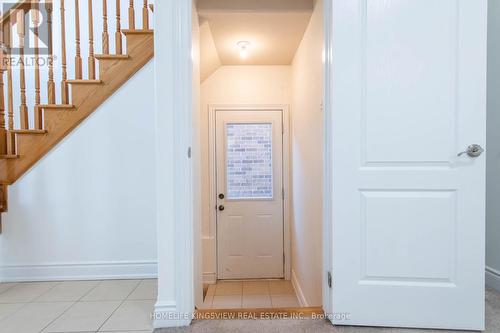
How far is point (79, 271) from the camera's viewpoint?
210 cm

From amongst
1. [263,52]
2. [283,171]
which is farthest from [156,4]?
[283,171]

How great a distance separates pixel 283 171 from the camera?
3.29 metres

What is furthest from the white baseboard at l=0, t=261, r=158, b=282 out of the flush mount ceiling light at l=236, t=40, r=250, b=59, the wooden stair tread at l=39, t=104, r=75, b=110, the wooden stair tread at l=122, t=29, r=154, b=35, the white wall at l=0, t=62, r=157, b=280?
the flush mount ceiling light at l=236, t=40, r=250, b=59

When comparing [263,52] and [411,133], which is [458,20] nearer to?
[411,133]

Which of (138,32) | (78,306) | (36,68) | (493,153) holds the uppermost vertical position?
(138,32)

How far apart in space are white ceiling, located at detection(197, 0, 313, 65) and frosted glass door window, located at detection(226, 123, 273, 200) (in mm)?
845

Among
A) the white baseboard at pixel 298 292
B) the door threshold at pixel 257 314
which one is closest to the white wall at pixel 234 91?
the white baseboard at pixel 298 292

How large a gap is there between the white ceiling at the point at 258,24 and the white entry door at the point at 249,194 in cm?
76

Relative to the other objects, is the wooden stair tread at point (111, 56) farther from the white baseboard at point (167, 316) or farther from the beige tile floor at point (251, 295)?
the beige tile floor at point (251, 295)

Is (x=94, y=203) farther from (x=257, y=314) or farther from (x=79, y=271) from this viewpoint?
(x=257, y=314)

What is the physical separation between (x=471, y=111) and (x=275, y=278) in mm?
2700

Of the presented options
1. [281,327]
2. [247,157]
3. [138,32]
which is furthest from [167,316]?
[247,157]

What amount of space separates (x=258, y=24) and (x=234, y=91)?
1084mm

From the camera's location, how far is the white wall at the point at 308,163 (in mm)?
1872
